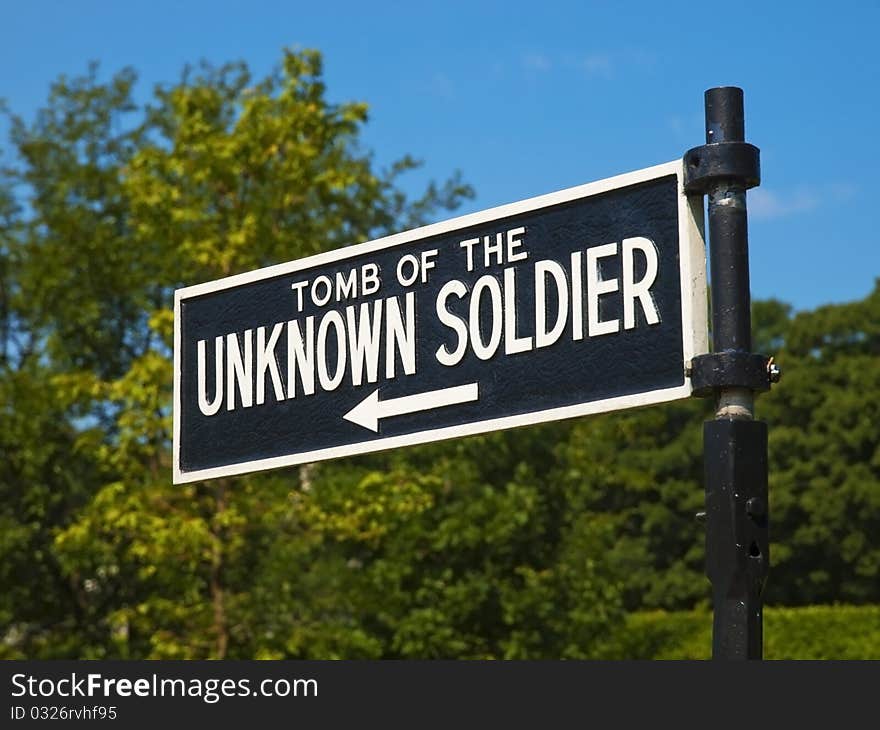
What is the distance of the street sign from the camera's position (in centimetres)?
251

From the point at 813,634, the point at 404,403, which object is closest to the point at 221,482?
the point at 404,403

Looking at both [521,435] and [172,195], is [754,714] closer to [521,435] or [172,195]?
[172,195]

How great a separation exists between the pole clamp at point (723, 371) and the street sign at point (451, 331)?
0.07ft

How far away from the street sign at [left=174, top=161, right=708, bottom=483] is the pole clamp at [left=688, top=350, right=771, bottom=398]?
2 centimetres

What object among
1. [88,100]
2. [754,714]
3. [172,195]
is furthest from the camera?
[88,100]

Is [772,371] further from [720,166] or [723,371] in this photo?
[720,166]

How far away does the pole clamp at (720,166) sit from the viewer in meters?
2.49

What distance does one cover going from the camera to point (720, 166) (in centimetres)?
249

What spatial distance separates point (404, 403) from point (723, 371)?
2.41 ft

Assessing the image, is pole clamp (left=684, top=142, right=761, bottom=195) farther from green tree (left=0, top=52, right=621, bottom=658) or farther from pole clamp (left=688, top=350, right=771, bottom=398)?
green tree (left=0, top=52, right=621, bottom=658)

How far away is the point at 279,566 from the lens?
51.3ft

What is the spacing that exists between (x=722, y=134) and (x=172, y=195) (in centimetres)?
1276

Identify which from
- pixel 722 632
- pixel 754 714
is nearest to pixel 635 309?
pixel 722 632

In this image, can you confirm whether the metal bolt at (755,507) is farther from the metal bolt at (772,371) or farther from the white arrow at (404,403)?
the white arrow at (404,403)
